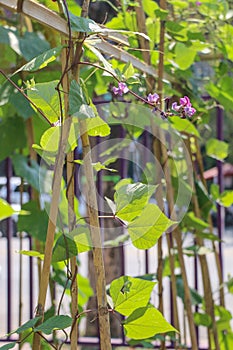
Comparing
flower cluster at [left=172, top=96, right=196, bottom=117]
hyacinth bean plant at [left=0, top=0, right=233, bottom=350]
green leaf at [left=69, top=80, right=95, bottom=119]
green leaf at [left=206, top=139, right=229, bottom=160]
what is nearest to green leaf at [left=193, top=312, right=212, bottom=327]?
hyacinth bean plant at [left=0, top=0, right=233, bottom=350]

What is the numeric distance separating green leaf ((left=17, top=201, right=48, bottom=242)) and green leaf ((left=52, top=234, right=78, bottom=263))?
0.81 meters

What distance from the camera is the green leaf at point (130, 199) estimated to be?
1.03m

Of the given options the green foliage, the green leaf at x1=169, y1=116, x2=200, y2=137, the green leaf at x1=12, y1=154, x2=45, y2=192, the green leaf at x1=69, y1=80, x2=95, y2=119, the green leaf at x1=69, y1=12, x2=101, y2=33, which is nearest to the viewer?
the green leaf at x1=69, y1=80, x2=95, y2=119

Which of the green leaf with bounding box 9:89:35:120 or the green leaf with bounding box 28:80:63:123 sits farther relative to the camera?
the green leaf with bounding box 9:89:35:120

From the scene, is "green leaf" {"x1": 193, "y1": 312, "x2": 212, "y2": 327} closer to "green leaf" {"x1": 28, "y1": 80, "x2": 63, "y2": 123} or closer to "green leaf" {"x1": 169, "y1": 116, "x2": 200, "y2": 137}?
"green leaf" {"x1": 169, "y1": 116, "x2": 200, "y2": 137}

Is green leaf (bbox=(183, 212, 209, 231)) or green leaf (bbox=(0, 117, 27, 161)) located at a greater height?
green leaf (bbox=(0, 117, 27, 161))

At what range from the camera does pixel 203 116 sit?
202cm

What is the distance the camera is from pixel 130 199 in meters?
1.02

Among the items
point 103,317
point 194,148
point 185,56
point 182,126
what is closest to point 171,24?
point 185,56

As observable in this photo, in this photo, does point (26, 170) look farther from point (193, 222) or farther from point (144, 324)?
point (144, 324)

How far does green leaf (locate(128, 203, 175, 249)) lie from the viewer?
3.44ft

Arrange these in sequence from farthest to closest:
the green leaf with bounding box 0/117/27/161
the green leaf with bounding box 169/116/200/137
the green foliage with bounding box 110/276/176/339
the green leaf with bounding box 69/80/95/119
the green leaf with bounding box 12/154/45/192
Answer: the green leaf with bounding box 0/117/27/161, the green leaf with bounding box 12/154/45/192, the green leaf with bounding box 169/116/200/137, the green foliage with bounding box 110/276/176/339, the green leaf with bounding box 69/80/95/119

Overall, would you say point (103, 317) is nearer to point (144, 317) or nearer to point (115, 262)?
point (144, 317)

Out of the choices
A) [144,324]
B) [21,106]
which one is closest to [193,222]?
[21,106]
